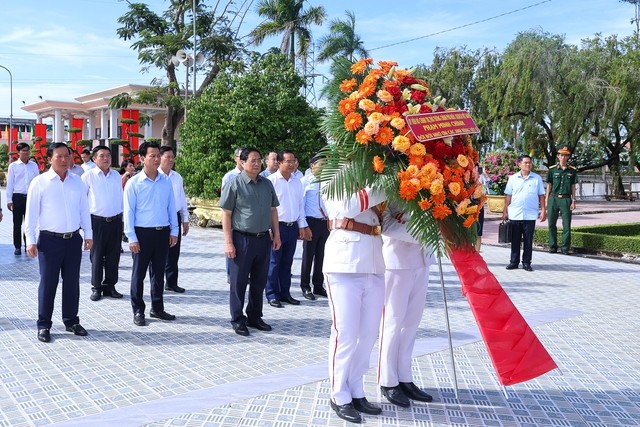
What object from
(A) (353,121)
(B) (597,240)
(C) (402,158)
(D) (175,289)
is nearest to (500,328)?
(C) (402,158)

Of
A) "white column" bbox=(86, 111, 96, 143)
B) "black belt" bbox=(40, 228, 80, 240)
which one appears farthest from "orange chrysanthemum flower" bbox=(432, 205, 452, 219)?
"white column" bbox=(86, 111, 96, 143)

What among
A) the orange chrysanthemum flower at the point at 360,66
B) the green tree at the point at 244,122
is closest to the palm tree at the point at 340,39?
the green tree at the point at 244,122

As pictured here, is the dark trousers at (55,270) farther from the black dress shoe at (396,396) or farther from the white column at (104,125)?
the white column at (104,125)

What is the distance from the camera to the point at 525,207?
374 inches

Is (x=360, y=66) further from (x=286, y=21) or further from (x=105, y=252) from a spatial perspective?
(x=286, y=21)

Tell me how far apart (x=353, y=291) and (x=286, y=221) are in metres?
3.43

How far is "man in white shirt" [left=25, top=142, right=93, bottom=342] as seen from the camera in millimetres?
5418

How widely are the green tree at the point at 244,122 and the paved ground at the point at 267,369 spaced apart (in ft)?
23.5

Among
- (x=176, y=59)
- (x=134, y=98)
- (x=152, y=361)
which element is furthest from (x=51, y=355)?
(x=134, y=98)

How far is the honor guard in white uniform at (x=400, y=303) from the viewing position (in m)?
3.98

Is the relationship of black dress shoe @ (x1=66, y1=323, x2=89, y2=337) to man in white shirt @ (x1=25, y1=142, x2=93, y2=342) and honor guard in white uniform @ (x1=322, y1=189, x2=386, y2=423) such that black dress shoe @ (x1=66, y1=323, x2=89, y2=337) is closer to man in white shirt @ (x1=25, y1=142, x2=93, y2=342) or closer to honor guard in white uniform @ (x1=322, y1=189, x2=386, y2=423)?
man in white shirt @ (x1=25, y1=142, x2=93, y2=342)

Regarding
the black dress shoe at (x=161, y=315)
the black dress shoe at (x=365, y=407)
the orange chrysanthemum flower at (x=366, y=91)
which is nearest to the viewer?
the orange chrysanthemum flower at (x=366, y=91)

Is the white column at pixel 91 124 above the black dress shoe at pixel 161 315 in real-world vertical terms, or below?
above

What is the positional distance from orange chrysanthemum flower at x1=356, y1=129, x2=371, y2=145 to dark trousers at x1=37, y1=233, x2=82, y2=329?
119 inches
